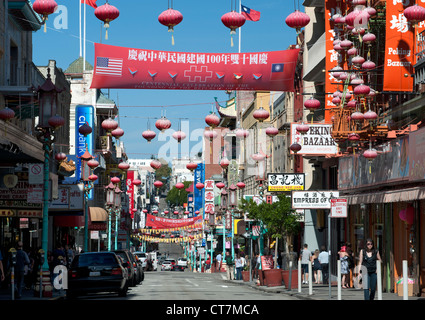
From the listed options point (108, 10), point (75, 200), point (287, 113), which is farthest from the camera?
point (287, 113)

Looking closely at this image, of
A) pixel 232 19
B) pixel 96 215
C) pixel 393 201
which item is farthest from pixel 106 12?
pixel 96 215

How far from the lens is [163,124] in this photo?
25.9 m

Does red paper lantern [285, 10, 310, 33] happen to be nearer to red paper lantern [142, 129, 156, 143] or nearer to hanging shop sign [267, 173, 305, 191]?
red paper lantern [142, 129, 156, 143]

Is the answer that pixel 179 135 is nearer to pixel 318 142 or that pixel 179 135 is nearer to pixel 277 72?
pixel 277 72

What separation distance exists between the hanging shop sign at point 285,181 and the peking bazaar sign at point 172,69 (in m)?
19.7

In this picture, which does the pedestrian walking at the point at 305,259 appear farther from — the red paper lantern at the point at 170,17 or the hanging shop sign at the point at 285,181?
the red paper lantern at the point at 170,17

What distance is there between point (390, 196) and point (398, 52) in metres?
4.87

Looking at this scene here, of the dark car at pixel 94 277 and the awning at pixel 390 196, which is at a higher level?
the awning at pixel 390 196

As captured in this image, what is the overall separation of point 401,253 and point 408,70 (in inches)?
283

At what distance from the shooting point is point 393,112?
2958 centimetres

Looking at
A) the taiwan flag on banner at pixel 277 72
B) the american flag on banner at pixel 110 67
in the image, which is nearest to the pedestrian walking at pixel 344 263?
the taiwan flag on banner at pixel 277 72

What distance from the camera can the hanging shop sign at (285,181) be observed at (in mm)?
43969
